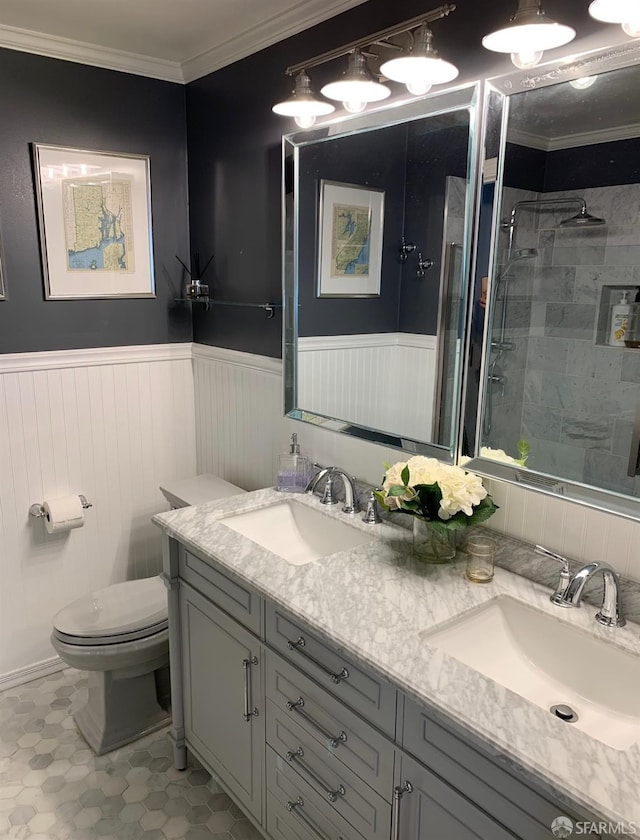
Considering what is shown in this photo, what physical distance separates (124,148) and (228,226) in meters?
0.53

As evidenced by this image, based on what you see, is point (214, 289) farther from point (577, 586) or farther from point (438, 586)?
point (577, 586)

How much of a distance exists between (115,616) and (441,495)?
4.52 feet

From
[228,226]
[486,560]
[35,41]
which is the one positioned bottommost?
[486,560]

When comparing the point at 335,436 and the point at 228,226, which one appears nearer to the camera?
the point at 335,436

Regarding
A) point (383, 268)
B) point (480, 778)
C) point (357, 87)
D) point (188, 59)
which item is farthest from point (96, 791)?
point (188, 59)

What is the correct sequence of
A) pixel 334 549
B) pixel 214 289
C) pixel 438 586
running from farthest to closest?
pixel 214 289
pixel 334 549
pixel 438 586

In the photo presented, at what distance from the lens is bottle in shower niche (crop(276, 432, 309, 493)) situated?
2.16 m

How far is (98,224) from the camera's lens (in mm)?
2559

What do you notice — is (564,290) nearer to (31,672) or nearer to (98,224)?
(98,224)

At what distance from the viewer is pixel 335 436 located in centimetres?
216

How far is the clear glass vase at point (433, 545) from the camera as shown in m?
1.63

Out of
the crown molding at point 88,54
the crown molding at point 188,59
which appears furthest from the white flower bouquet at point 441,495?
the crown molding at point 88,54

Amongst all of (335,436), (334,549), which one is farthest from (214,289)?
(334,549)

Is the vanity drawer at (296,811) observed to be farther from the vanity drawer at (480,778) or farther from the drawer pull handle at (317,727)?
the vanity drawer at (480,778)
